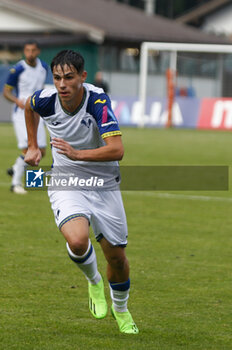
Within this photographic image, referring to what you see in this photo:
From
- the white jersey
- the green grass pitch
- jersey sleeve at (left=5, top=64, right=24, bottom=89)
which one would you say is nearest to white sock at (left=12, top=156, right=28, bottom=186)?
the green grass pitch

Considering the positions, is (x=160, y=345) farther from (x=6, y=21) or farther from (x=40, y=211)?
(x=6, y=21)

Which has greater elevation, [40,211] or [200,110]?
[40,211]

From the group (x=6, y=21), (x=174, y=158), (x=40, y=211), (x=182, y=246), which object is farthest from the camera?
(x=6, y=21)

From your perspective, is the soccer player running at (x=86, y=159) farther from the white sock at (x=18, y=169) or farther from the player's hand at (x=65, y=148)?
the white sock at (x=18, y=169)

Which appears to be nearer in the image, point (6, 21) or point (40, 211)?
point (40, 211)

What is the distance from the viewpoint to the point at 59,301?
6539 millimetres

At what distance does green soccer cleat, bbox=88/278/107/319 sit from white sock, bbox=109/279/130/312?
0.11 meters

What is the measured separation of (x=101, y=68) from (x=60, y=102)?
124ft

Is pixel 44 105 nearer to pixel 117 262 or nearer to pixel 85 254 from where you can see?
pixel 85 254

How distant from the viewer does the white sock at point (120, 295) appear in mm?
5883

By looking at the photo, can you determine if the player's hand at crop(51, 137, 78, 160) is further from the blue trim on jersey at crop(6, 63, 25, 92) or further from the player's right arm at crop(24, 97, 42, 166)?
the blue trim on jersey at crop(6, 63, 25, 92)

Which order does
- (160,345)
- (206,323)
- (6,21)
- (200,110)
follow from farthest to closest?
1. (6,21)
2. (200,110)
3. (206,323)
4. (160,345)

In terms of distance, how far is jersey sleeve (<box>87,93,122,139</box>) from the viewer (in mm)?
5480

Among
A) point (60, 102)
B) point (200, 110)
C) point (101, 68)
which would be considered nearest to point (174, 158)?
point (200, 110)
